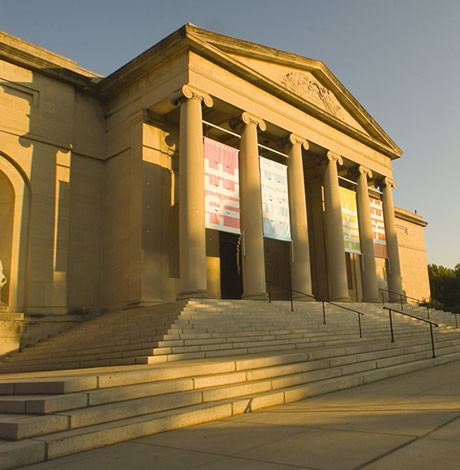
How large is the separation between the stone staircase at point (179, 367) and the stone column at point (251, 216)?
58.3 inches

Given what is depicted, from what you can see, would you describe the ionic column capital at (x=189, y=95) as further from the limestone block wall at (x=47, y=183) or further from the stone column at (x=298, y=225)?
the stone column at (x=298, y=225)

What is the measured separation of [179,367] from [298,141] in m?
16.5

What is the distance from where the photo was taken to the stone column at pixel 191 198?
53.8 feet

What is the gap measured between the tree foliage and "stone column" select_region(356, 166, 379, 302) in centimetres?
2589

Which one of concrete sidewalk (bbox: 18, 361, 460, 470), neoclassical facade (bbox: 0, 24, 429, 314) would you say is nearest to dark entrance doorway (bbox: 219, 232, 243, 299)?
neoclassical facade (bbox: 0, 24, 429, 314)

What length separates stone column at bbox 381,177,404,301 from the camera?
27.5 meters

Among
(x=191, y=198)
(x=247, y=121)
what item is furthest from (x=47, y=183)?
(x=247, y=121)

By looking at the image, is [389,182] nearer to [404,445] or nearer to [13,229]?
[13,229]

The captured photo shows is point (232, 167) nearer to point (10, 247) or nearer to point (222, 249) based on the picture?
point (222, 249)

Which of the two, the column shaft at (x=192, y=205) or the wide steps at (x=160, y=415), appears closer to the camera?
the wide steps at (x=160, y=415)

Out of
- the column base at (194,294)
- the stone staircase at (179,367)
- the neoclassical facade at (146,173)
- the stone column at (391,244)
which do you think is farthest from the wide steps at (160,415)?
the stone column at (391,244)

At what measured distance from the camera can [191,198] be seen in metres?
16.9

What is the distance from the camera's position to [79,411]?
5547 millimetres

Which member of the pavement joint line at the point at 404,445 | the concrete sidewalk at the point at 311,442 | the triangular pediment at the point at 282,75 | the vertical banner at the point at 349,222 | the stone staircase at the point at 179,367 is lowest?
the concrete sidewalk at the point at 311,442
